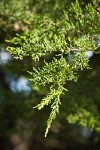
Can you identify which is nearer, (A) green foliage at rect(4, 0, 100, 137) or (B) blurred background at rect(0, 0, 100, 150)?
(A) green foliage at rect(4, 0, 100, 137)

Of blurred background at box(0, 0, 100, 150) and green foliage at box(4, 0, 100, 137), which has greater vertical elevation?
blurred background at box(0, 0, 100, 150)

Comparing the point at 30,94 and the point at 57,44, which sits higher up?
the point at 30,94

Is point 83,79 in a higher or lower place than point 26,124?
lower

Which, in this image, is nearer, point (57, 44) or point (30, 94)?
point (57, 44)

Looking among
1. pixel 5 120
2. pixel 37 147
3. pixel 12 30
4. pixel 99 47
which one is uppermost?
pixel 37 147

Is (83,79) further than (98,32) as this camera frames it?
Yes

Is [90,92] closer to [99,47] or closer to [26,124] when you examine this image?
[99,47]

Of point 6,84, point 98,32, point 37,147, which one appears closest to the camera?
point 98,32

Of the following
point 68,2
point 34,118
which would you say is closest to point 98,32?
point 68,2
